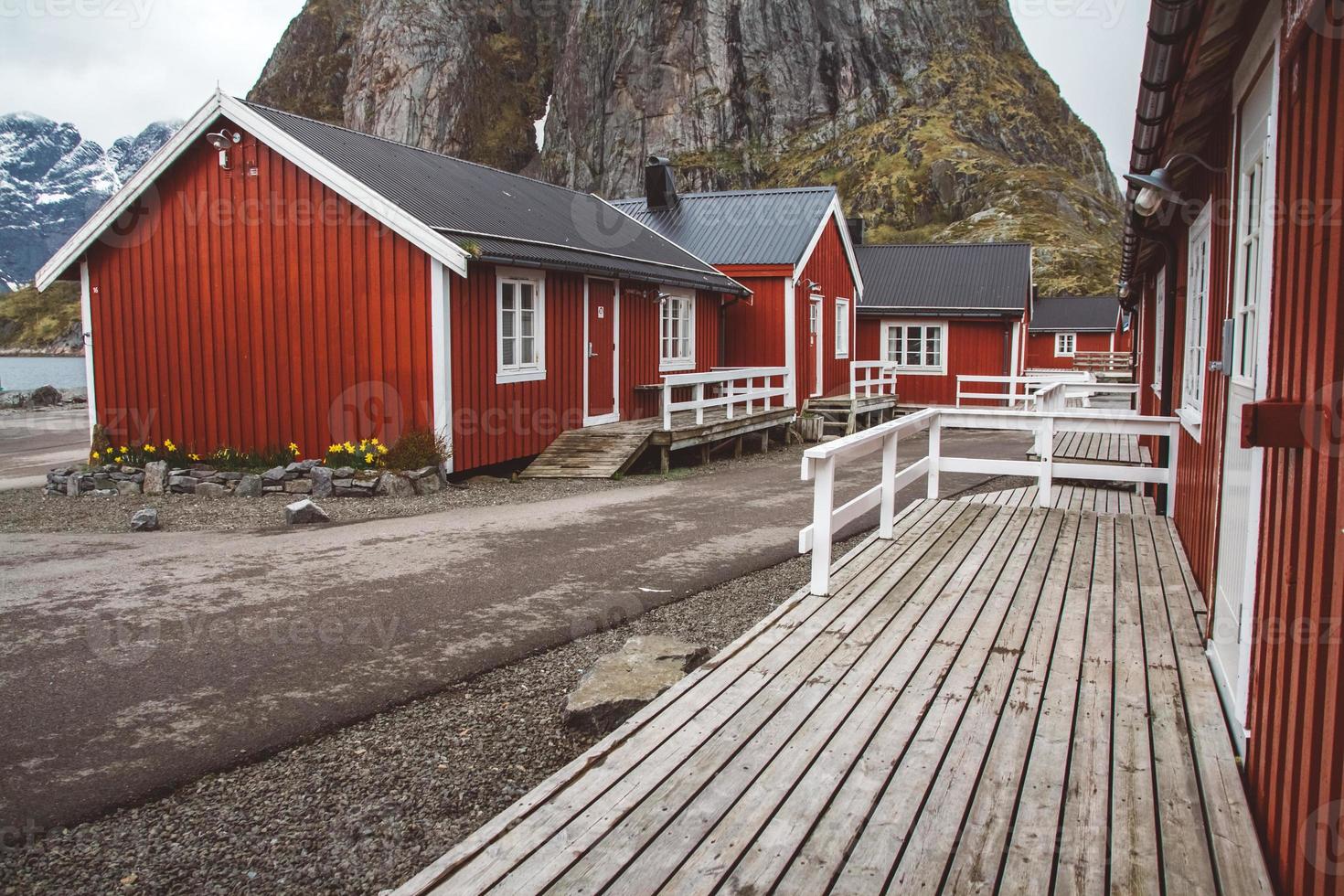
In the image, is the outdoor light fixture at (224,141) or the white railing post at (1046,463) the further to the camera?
the outdoor light fixture at (224,141)

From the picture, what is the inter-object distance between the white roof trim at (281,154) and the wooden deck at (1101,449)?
7.31 meters

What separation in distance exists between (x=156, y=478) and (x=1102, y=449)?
11.8 m

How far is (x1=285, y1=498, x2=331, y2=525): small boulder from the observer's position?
9.98 m

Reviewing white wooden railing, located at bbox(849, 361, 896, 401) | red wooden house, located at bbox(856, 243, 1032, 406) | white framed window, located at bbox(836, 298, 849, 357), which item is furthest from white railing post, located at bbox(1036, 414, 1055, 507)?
red wooden house, located at bbox(856, 243, 1032, 406)

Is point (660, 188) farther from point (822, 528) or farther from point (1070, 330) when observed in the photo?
point (1070, 330)

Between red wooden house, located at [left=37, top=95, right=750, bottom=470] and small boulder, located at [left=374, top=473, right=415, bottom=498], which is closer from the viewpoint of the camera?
small boulder, located at [left=374, top=473, right=415, bottom=498]

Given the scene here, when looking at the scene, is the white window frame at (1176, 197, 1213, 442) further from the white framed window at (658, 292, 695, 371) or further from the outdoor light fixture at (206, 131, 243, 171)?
the outdoor light fixture at (206, 131, 243, 171)

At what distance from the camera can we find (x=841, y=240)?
23406 mm

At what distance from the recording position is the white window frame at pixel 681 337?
56.3 ft

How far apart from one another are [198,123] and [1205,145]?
11912 mm

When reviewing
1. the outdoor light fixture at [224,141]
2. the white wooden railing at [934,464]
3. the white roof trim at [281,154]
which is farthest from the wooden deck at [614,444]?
the outdoor light fixture at [224,141]

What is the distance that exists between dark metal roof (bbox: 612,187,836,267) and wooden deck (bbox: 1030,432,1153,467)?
842cm

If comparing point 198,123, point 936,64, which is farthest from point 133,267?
point 936,64

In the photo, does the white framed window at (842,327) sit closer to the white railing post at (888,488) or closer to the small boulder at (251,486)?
the small boulder at (251,486)
